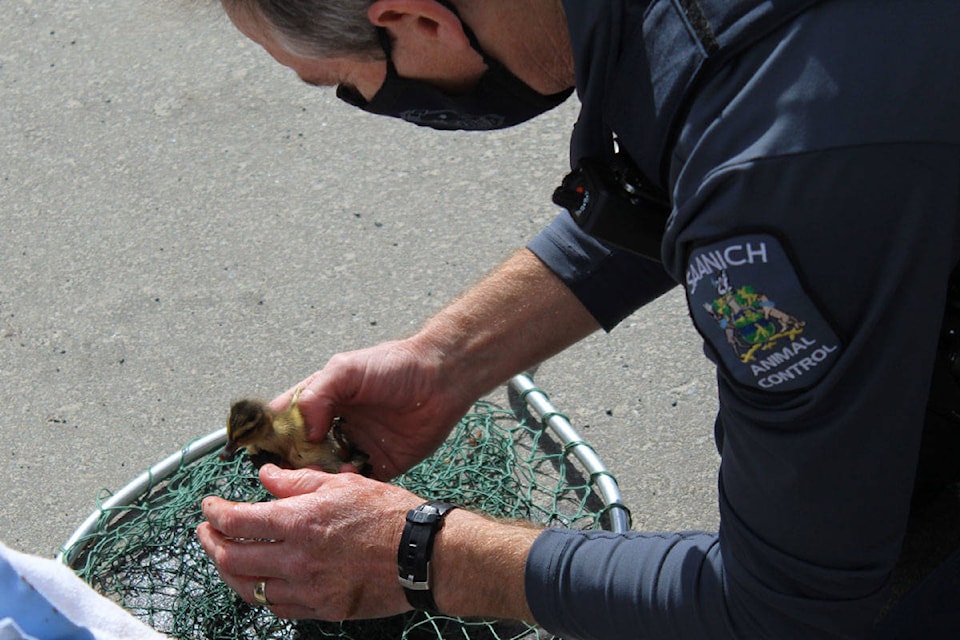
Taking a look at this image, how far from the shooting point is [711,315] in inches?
55.1

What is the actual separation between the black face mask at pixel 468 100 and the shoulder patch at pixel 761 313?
464 millimetres

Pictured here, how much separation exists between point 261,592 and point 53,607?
68 cm

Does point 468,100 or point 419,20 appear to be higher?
point 419,20

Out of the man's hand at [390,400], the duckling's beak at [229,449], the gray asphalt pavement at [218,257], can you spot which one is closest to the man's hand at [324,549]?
the man's hand at [390,400]

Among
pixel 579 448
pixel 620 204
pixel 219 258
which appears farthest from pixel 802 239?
pixel 219 258

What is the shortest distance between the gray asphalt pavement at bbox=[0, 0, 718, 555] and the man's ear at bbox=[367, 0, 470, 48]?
1540 millimetres

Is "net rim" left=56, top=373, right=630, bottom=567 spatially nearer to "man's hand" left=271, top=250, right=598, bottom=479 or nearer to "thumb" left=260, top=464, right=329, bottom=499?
"man's hand" left=271, top=250, right=598, bottom=479

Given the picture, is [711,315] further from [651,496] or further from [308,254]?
[308,254]

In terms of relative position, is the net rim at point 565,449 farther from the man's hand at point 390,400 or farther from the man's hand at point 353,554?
the man's hand at point 353,554

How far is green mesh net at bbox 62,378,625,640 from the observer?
7.97ft

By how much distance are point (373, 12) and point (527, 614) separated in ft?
3.17

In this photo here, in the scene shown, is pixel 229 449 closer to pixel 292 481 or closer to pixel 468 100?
pixel 292 481

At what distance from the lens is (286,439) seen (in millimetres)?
2402

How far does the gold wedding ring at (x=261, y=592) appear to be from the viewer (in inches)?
76.8
